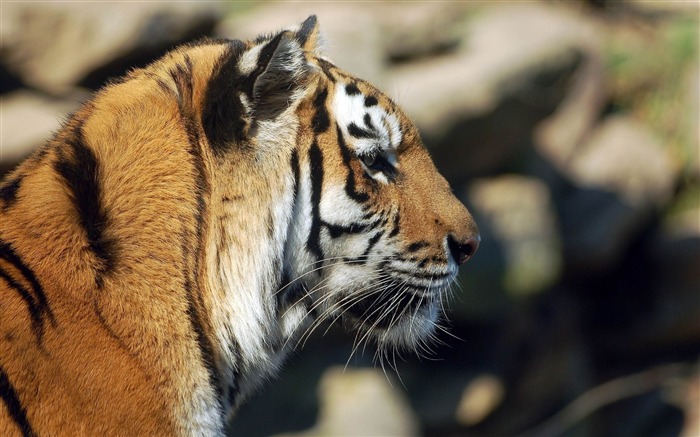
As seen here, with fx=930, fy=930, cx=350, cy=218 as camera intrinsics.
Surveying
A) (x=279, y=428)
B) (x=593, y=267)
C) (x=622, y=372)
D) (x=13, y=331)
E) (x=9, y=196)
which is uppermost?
(x=9, y=196)

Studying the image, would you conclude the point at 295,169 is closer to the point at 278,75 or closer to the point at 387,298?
the point at 278,75

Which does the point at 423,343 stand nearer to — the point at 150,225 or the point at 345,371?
the point at 150,225

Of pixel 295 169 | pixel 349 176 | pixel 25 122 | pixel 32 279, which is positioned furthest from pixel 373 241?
pixel 25 122

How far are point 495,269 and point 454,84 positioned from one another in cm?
115

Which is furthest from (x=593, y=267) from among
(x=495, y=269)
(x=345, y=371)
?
(x=345, y=371)

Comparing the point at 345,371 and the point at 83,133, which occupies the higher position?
the point at 83,133

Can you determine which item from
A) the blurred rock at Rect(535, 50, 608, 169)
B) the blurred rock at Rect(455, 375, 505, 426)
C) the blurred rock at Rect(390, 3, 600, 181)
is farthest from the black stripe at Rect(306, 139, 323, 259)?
the blurred rock at Rect(535, 50, 608, 169)

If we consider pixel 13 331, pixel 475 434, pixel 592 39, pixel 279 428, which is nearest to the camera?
pixel 13 331

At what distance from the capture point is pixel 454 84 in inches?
217

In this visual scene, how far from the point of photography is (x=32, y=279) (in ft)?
5.84

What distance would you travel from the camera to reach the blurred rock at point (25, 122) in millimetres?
3904

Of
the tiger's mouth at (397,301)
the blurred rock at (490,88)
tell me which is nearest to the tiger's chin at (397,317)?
the tiger's mouth at (397,301)

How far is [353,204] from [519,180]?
4.26m

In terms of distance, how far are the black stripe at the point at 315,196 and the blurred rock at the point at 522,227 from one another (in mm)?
3666
